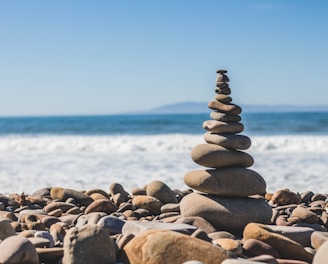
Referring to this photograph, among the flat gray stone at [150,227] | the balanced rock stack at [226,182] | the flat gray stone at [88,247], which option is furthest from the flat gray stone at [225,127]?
the flat gray stone at [88,247]

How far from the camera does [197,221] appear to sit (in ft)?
16.2

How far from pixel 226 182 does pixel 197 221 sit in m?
0.51

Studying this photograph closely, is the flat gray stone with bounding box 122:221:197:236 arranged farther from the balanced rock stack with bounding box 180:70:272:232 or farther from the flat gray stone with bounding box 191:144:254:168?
the flat gray stone with bounding box 191:144:254:168

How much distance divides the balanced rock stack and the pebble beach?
0.4 inches

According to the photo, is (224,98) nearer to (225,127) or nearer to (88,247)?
(225,127)

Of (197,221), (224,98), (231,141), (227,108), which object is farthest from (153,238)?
(224,98)

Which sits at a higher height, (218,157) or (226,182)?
(218,157)

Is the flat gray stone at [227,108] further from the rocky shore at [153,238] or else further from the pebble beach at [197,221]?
the rocky shore at [153,238]

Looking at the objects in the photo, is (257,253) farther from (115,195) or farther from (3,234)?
(115,195)

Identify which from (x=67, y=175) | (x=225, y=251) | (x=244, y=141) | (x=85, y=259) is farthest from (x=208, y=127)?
(x=67, y=175)

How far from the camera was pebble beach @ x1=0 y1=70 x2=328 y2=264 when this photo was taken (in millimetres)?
3564

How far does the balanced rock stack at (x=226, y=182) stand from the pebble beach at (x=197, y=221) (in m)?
0.01

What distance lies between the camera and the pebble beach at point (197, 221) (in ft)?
11.7

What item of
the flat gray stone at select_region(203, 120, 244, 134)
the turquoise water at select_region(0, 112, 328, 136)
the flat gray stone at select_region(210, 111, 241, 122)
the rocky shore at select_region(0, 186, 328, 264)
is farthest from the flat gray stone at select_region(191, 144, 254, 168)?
the turquoise water at select_region(0, 112, 328, 136)
